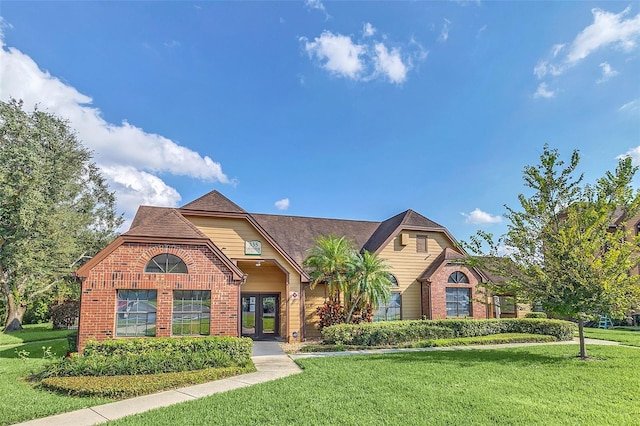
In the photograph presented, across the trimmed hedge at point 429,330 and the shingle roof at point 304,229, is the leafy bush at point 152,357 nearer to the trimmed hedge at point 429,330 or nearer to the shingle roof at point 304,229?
the trimmed hedge at point 429,330

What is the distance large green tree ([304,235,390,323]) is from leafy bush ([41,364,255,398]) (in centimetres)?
765

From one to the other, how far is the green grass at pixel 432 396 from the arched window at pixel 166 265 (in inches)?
208

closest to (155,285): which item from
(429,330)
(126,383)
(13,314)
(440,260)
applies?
(126,383)

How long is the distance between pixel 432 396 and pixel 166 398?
540cm

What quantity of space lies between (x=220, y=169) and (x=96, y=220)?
21.5 metres

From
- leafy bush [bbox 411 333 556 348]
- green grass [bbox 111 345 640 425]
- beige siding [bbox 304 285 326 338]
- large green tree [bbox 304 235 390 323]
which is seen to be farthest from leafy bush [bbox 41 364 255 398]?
leafy bush [bbox 411 333 556 348]

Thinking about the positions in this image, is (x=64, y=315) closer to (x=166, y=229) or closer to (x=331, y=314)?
(x=166, y=229)

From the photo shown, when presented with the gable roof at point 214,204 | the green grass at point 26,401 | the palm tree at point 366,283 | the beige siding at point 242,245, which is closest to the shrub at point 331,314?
the palm tree at point 366,283

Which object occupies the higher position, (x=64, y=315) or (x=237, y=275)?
(x=237, y=275)

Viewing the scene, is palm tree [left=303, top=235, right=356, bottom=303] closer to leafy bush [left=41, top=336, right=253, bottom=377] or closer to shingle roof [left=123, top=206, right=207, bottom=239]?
shingle roof [left=123, top=206, right=207, bottom=239]

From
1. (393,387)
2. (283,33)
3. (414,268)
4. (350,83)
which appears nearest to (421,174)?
(414,268)

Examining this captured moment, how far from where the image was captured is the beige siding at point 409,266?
20.3m

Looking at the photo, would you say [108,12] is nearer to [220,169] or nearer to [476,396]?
[220,169]

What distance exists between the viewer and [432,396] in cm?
Result: 779
